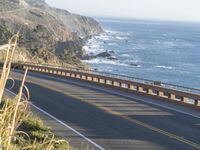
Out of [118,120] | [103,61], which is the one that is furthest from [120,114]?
[103,61]

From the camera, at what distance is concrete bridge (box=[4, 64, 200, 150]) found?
51.9 ft

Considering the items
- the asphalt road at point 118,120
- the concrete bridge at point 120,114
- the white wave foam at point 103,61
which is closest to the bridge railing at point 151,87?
the concrete bridge at point 120,114

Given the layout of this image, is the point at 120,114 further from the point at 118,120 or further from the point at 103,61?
the point at 103,61

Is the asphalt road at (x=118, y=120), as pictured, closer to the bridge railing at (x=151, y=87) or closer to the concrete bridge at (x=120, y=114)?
the concrete bridge at (x=120, y=114)

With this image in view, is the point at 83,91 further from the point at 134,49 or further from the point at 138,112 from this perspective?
the point at 134,49

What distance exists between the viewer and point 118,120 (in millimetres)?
19688

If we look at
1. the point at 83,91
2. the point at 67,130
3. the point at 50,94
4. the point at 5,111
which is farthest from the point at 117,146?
the point at 83,91

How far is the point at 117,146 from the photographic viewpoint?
1480 cm

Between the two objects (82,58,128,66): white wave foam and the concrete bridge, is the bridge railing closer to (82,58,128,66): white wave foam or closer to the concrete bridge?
the concrete bridge

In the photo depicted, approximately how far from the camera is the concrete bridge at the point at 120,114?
1582cm

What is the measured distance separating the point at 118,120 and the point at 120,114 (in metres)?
1.49

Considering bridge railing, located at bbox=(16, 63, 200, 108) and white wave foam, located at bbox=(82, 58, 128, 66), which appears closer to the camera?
bridge railing, located at bbox=(16, 63, 200, 108)

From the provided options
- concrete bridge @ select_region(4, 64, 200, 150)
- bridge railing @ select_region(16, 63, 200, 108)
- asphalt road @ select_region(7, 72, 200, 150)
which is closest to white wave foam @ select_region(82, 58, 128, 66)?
bridge railing @ select_region(16, 63, 200, 108)

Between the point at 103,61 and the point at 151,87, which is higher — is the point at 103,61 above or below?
below
